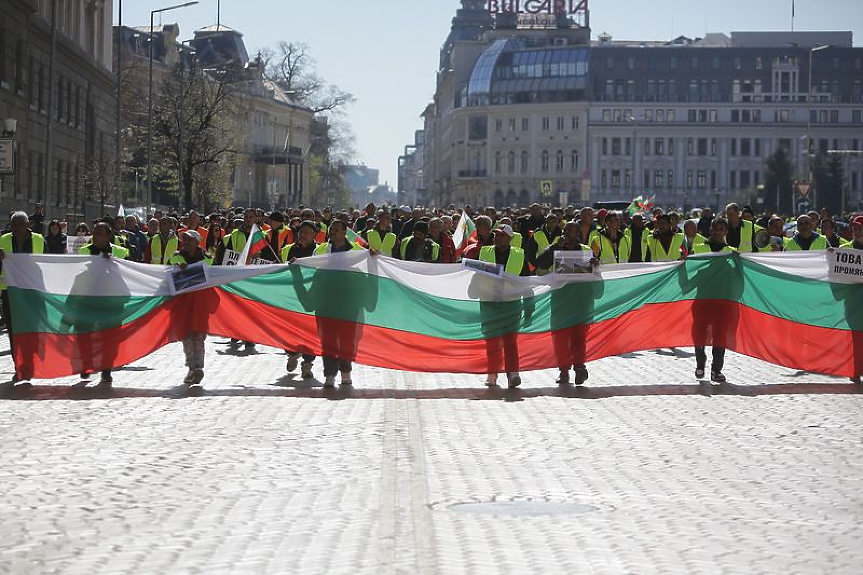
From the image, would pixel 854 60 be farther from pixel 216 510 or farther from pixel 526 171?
pixel 216 510

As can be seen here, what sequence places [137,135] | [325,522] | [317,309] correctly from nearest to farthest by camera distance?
[325,522] < [317,309] < [137,135]

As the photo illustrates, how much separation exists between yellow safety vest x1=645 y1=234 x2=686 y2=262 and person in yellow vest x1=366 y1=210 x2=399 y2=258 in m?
4.26

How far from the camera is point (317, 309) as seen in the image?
1738 cm

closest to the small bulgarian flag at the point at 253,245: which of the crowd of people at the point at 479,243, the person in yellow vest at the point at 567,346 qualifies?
the crowd of people at the point at 479,243

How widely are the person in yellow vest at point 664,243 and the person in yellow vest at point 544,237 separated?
1.34m

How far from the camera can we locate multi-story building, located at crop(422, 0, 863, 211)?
16675cm

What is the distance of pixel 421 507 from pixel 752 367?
11.4 meters

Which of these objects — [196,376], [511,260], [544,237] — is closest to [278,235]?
[544,237]

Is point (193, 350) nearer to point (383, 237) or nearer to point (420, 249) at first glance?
point (420, 249)

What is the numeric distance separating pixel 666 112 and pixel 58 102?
11968 centimetres

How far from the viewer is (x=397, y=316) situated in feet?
57.2

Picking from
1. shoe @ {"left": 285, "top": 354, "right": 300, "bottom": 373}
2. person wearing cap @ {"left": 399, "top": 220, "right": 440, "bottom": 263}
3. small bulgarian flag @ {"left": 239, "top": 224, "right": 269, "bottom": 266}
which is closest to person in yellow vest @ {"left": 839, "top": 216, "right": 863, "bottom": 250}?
person wearing cap @ {"left": 399, "top": 220, "right": 440, "bottom": 263}

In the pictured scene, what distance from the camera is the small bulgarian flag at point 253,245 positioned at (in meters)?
18.9

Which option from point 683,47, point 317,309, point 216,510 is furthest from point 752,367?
point 683,47
